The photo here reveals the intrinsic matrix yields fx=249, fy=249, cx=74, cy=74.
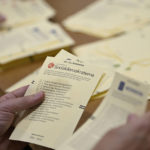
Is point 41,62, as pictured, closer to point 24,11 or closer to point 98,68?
point 98,68

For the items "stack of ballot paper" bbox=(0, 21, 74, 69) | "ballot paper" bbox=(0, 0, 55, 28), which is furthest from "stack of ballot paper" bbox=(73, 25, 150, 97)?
"ballot paper" bbox=(0, 0, 55, 28)

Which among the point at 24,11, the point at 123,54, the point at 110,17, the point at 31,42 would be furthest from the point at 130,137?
the point at 24,11

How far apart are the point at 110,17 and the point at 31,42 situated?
1.29ft

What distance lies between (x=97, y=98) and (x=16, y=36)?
0.54m

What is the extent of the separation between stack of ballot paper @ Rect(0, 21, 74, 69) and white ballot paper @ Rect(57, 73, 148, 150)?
1.47 ft

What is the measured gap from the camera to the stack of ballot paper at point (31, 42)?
3.24ft

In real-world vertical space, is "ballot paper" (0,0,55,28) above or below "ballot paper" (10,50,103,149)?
above

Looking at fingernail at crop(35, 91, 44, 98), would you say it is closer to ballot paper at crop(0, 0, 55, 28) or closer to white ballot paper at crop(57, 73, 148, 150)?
white ballot paper at crop(57, 73, 148, 150)

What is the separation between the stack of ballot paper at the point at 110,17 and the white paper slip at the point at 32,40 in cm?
10

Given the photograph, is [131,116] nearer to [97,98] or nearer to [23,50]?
[97,98]

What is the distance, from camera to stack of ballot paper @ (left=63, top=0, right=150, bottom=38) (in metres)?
1.08

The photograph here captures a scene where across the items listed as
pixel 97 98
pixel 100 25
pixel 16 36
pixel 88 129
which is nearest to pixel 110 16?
pixel 100 25

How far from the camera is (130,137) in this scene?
1.61 ft

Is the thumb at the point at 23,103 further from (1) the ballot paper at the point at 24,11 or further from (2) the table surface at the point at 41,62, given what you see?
(1) the ballot paper at the point at 24,11
